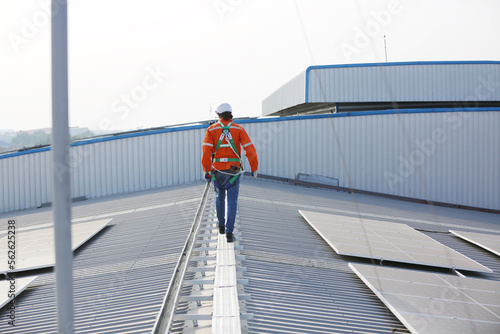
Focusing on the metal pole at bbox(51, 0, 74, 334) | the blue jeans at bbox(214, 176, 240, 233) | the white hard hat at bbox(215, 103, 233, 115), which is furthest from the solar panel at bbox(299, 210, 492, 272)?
the metal pole at bbox(51, 0, 74, 334)

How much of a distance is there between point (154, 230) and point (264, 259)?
12.0ft

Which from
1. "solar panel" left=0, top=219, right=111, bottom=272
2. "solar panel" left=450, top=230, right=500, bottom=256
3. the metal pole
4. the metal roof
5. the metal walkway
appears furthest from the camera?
"solar panel" left=450, top=230, right=500, bottom=256

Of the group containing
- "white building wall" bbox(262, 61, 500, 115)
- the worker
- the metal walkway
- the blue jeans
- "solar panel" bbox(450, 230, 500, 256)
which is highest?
"white building wall" bbox(262, 61, 500, 115)

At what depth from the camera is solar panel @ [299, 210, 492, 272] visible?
9008 millimetres

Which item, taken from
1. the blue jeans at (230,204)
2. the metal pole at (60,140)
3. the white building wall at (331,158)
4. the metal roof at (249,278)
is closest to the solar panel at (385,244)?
the metal roof at (249,278)

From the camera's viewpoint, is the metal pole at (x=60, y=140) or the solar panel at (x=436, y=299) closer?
the metal pole at (x=60, y=140)

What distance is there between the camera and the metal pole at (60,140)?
118 inches

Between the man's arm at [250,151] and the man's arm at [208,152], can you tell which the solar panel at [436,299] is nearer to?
the man's arm at [250,151]

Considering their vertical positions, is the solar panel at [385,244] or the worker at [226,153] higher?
the worker at [226,153]

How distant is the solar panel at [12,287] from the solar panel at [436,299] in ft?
15.6

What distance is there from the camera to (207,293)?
6227 millimetres

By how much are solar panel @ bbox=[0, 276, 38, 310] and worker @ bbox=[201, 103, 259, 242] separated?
3.06 m

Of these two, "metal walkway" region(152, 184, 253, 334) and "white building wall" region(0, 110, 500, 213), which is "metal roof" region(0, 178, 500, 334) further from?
"white building wall" region(0, 110, 500, 213)

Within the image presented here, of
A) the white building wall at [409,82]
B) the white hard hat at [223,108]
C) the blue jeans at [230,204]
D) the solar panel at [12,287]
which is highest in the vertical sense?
the white building wall at [409,82]
